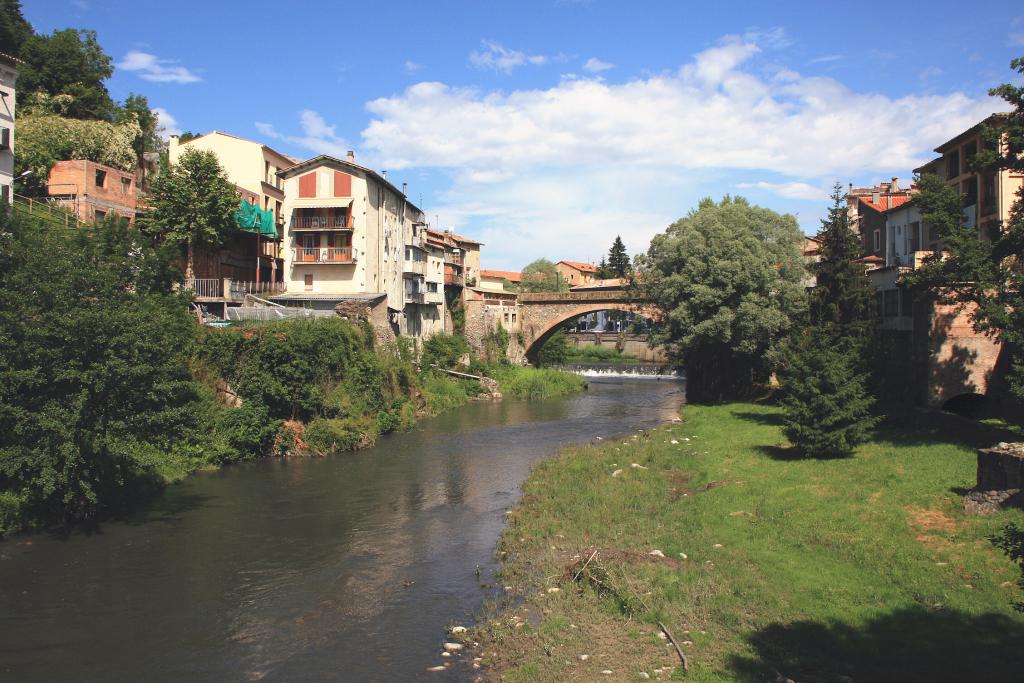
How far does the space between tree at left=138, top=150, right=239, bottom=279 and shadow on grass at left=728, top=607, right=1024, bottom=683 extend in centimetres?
3889

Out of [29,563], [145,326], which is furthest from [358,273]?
[29,563]

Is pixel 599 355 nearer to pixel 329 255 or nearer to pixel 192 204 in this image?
pixel 329 255

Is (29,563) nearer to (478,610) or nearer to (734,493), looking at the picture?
(478,610)

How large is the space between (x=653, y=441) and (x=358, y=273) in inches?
1053

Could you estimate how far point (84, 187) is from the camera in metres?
41.8

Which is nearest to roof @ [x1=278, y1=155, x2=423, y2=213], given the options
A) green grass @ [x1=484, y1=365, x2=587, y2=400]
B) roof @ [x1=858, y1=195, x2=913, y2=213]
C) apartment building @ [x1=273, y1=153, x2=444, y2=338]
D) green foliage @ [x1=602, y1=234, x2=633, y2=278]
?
apartment building @ [x1=273, y1=153, x2=444, y2=338]

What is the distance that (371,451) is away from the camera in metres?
33.6

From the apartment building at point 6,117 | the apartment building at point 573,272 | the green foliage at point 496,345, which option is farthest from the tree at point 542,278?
the apartment building at point 6,117

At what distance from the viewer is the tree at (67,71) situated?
5012 centimetres

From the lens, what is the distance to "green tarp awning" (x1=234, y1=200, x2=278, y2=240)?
47.2 meters

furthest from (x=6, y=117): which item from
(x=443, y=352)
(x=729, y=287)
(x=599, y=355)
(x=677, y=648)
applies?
(x=599, y=355)

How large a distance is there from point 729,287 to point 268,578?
3001 centimetres

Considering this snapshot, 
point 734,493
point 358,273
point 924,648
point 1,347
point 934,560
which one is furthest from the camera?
point 358,273

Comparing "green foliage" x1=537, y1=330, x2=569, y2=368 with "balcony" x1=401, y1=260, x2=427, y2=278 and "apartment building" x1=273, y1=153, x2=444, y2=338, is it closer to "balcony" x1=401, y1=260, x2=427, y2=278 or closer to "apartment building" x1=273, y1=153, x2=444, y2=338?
"balcony" x1=401, y1=260, x2=427, y2=278
